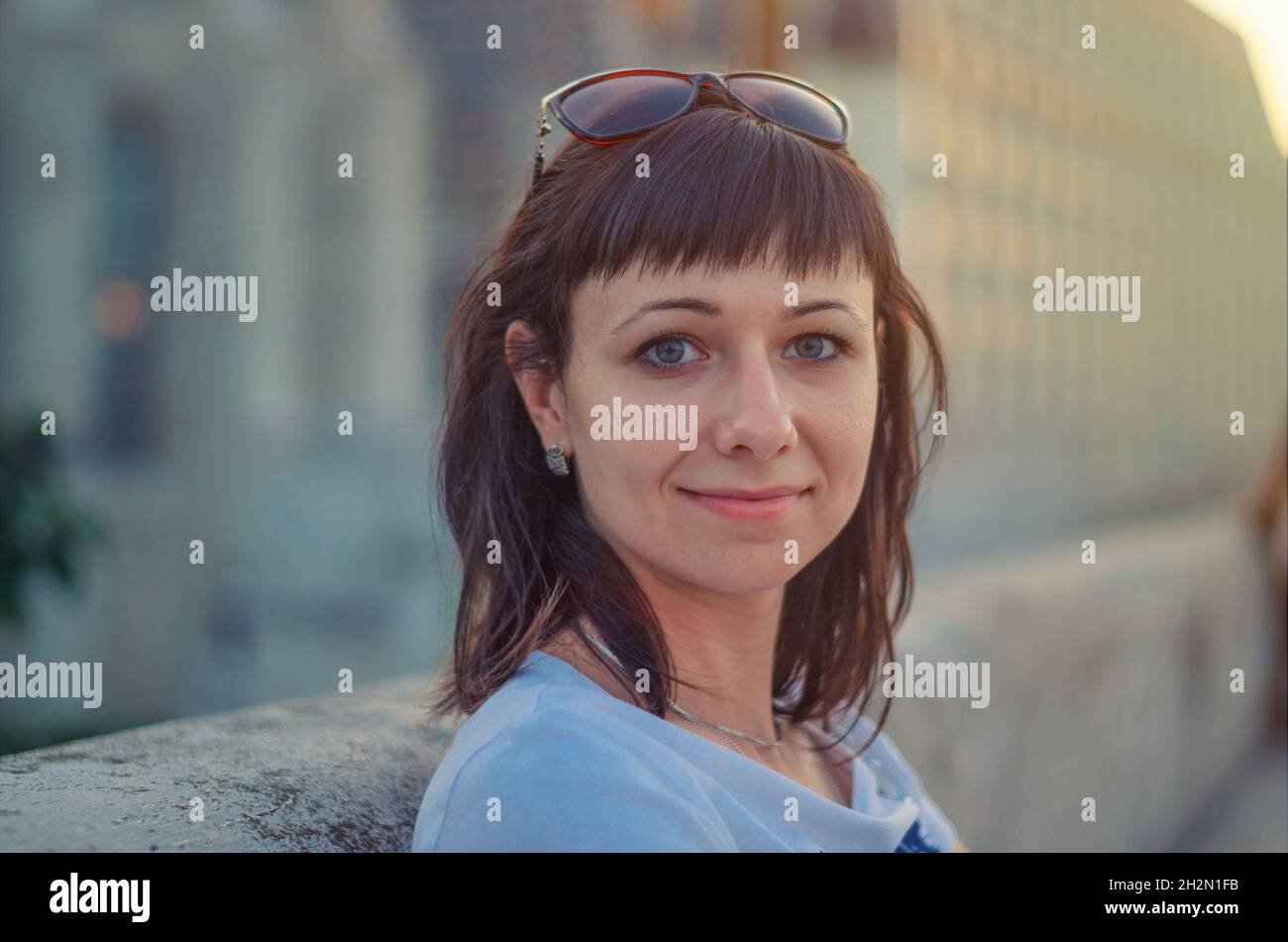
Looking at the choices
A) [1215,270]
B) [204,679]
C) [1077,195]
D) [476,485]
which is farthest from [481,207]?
[1215,270]

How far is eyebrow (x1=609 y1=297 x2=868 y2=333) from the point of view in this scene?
147cm

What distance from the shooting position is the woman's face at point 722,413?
1479 millimetres

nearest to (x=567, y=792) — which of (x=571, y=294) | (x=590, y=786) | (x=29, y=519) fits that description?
(x=590, y=786)

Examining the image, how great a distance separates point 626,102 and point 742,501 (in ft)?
1.74

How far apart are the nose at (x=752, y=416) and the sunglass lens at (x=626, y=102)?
0.35 meters

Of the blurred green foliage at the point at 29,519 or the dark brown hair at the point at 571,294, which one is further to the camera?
the blurred green foliage at the point at 29,519

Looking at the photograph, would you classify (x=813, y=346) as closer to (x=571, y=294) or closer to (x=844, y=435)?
(x=844, y=435)

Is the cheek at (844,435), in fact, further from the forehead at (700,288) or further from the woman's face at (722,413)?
the forehead at (700,288)

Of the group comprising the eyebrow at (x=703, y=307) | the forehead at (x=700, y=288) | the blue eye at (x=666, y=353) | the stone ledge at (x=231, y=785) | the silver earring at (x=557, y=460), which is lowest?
the stone ledge at (x=231, y=785)

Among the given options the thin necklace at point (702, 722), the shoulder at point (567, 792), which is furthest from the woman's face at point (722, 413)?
the shoulder at point (567, 792)

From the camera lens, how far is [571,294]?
1.58 metres

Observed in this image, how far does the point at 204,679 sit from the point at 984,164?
9.65 metres

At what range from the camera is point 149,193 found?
362 inches

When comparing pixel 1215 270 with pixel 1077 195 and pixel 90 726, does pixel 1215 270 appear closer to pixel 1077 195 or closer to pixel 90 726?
pixel 1077 195
